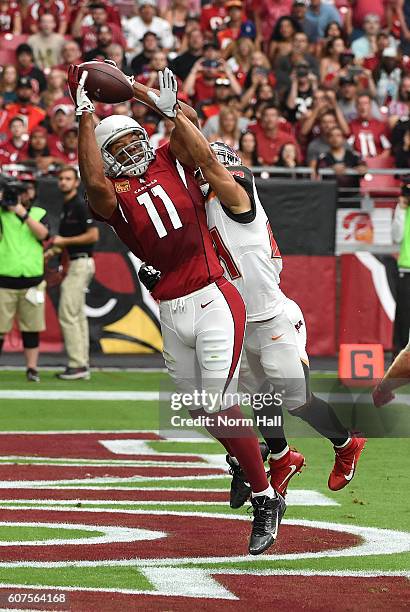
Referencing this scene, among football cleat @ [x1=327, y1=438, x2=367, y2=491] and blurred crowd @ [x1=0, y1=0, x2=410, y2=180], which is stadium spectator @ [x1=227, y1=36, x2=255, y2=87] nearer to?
blurred crowd @ [x1=0, y1=0, x2=410, y2=180]

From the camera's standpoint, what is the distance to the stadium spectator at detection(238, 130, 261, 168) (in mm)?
14000

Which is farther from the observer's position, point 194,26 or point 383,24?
point 383,24

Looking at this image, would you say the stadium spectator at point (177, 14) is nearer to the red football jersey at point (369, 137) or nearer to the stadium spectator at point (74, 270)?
the red football jersey at point (369, 137)

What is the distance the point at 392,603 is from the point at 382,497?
2.32 m

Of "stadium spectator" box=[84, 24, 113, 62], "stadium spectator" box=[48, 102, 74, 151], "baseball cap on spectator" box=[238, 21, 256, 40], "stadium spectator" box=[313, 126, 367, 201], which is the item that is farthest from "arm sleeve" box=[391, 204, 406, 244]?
"baseball cap on spectator" box=[238, 21, 256, 40]

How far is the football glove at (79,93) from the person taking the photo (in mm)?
5531

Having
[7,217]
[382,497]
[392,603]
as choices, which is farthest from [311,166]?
[392,603]

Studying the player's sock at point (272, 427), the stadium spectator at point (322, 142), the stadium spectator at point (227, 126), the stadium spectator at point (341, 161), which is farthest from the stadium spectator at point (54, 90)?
the player's sock at point (272, 427)

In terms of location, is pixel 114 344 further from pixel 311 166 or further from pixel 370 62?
pixel 370 62

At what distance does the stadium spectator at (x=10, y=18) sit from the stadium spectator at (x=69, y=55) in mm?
987

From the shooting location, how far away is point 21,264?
1198 centimetres

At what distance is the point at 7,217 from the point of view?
12039 millimetres

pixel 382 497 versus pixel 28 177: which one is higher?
pixel 28 177

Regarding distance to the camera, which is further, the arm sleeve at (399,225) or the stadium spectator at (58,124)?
the stadium spectator at (58,124)
